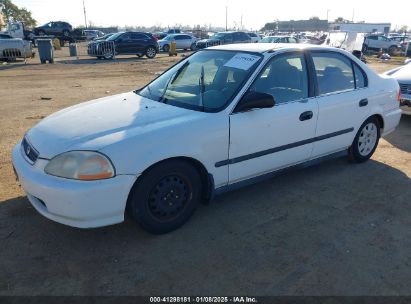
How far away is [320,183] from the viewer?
15.1 feet

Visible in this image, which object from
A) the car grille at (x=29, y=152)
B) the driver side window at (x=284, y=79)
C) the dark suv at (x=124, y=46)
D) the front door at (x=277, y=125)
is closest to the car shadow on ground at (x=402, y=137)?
the front door at (x=277, y=125)

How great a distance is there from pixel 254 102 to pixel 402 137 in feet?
14.5

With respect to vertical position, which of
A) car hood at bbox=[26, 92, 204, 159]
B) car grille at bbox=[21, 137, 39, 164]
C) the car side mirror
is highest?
the car side mirror

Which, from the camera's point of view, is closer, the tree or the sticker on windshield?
the sticker on windshield

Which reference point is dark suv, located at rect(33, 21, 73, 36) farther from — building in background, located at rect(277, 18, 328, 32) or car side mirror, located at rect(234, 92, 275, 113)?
building in background, located at rect(277, 18, 328, 32)

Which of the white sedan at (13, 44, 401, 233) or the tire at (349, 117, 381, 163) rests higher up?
the white sedan at (13, 44, 401, 233)

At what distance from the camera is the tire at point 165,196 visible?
315 centimetres

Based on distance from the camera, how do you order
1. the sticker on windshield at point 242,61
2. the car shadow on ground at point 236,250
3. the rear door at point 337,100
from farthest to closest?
the rear door at point 337,100 → the sticker on windshield at point 242,61 → the car shadow on ground at point 236,250

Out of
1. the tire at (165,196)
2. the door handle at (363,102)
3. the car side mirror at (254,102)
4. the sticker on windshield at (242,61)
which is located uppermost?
the sticker on windshield at (242,61)

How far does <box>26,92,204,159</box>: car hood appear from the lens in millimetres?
3084

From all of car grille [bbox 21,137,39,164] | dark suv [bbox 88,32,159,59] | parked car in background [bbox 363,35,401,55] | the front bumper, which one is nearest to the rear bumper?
the front bumper

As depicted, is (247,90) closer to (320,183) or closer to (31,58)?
(320,183)

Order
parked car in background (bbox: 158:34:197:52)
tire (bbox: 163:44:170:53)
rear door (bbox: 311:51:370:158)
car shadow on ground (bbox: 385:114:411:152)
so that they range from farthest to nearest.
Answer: parked car in background (bbox: 158:34:197:52) → tire (bbox: 163:44:170:53) → car shadow on ground (bbox: 385:114:411:152) → rear door (bbox: 311:51:370:158)

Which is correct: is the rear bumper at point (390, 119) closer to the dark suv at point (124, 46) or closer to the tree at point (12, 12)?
the dark suv at point (124, 46)
